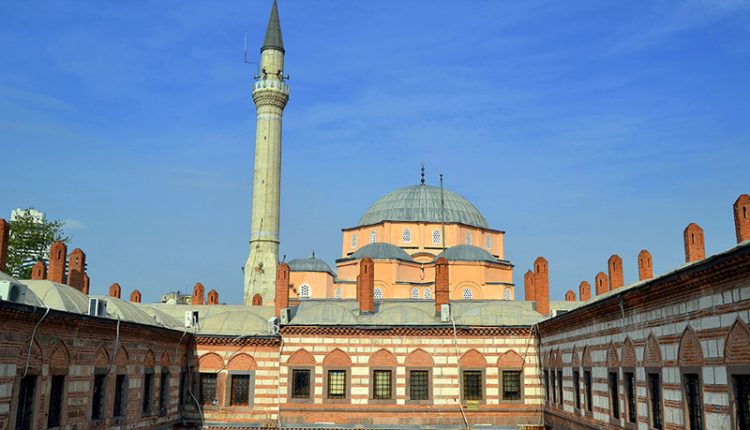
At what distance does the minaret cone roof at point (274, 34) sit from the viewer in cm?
4322

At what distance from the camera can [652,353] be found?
13727 millimetres

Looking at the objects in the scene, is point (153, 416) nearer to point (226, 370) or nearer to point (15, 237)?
point (226, 370)

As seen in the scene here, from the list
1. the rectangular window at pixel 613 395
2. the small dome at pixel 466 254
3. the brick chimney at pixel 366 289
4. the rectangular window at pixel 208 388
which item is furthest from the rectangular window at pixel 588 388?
the small dome at pixel 466 254

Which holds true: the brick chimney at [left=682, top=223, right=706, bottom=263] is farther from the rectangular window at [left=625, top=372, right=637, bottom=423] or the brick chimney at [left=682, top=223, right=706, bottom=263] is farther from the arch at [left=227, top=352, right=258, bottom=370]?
the arch at [left=227, top=352, right=258, bottom=370]

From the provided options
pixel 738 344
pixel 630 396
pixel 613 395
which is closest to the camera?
pixel 738 344

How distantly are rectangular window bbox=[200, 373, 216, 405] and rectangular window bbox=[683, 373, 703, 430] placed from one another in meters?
17.1

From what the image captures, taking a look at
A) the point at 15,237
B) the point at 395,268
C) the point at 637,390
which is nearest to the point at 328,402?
the point at 637,390

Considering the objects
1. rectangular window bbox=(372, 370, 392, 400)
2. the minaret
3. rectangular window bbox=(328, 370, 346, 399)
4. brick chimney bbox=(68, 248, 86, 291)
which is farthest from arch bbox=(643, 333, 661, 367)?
the minaret

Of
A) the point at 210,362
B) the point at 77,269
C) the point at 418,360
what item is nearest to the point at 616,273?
the point at 418,360

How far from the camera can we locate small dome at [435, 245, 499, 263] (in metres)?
42.3

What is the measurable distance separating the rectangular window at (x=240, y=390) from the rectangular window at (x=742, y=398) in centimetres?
1781

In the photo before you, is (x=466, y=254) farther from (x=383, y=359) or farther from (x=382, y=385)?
(x=382, y=385)

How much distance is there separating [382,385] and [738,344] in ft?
51.7

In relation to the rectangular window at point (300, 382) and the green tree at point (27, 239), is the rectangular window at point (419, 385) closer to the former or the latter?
the rectangular window at point (300, 382)
